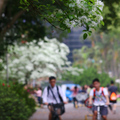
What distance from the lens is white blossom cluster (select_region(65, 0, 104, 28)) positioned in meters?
4.02

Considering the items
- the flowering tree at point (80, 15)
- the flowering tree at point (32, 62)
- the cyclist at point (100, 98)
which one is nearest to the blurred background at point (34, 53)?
the flowering tree at point (32, 62)

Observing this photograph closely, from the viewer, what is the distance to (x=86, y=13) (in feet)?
13.4

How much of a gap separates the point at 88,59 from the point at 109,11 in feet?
195

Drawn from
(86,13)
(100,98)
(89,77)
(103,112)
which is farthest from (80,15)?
(89,77)

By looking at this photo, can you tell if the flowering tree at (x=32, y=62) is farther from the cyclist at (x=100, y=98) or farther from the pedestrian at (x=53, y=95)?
the pedestrian at (x=53, y=95)

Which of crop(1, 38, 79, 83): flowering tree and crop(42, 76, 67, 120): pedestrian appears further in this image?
crop(1, 38, 79, 83): flowering tree

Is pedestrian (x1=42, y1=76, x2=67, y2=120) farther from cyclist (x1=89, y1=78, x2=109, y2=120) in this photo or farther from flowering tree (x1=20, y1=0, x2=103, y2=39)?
flowering tree (x1=20, y1=0, x2=103, y2=39)

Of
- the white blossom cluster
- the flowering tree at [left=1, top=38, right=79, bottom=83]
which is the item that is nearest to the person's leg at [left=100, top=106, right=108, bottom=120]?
the white blossom cluster

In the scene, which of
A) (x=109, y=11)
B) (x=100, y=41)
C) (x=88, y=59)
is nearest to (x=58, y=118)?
(x=109, y=11)

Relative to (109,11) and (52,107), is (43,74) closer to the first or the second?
(109,11)

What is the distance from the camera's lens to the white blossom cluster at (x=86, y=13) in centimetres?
402

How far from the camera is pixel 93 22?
4125 mm

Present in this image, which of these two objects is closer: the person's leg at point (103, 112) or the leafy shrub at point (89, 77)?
the person's leg at point (103, 112)

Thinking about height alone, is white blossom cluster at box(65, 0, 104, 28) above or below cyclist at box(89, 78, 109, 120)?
above
